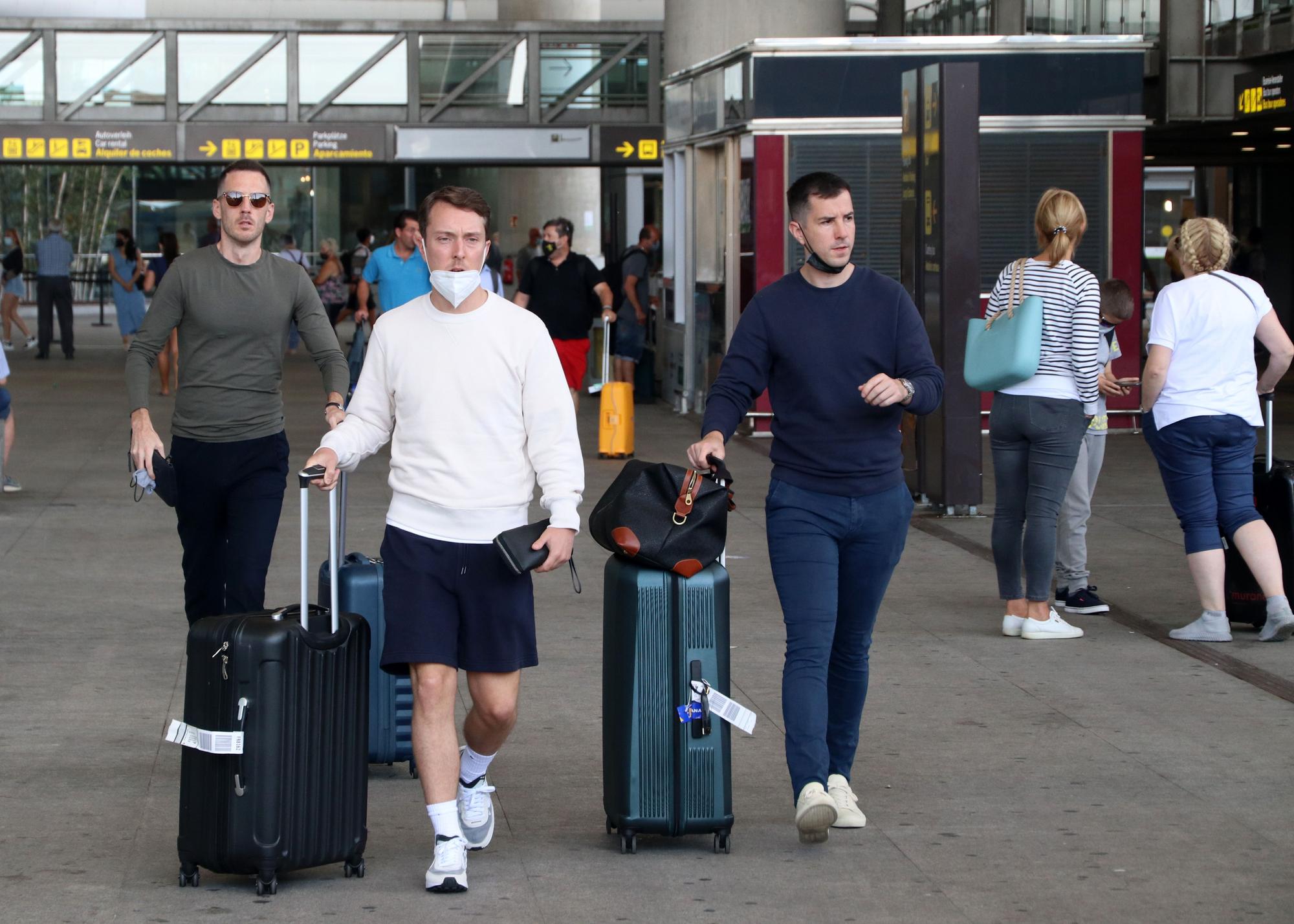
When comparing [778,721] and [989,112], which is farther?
[989,112]

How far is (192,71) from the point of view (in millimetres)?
24172

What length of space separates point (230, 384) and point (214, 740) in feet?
5.15

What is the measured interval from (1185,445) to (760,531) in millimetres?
3632

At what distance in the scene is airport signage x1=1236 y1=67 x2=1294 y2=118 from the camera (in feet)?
51.4

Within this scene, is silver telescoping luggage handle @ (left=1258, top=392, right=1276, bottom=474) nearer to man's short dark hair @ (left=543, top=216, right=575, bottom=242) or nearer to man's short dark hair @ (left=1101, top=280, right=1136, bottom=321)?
man's short dark hair @ (left=1101, top=280, right=1136, bottom=321)

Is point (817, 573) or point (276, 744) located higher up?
point (817, 573)

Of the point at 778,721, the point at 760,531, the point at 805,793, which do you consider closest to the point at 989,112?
the point at 760,531

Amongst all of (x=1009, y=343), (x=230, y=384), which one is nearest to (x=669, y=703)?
(x=230, y=384)

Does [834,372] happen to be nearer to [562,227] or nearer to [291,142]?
[562,227]

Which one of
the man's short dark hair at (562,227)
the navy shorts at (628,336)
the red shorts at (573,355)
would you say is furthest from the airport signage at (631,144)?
the red shorts at (573,355)

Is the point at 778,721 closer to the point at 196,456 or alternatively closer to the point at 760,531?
the point at 196,456

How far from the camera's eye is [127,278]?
23.2 metres

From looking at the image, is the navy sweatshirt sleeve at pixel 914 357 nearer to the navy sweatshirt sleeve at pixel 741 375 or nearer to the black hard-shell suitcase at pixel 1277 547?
the navy sweatshirt sleeve at pixel 741 375

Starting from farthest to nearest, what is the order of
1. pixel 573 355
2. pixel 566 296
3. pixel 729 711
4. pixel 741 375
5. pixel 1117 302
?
pixel 573 355 → pixel 566 296 → pixel 1117 302 → pixel 741 375 → pixel 729 711
